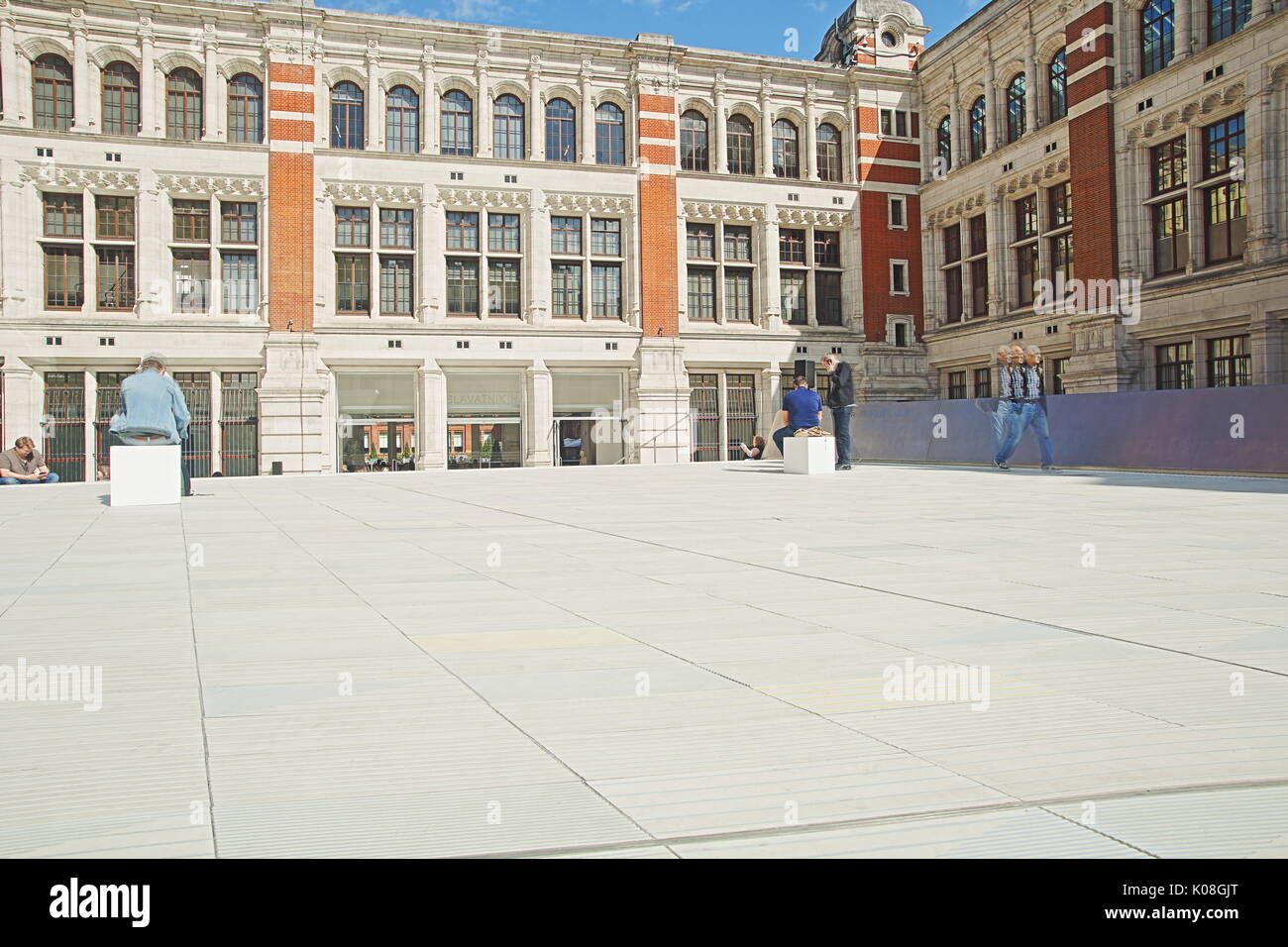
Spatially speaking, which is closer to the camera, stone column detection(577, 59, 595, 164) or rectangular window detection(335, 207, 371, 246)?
rectangular window detection(335, 207, 371, 246)

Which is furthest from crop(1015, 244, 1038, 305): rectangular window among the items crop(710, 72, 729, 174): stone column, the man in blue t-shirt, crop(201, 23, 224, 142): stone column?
crop(201, 23, 224, 142): stone column

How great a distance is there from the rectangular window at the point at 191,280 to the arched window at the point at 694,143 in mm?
17119

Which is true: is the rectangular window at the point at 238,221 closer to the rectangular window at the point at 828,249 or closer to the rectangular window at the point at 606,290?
the rectangular window at the point at 606,290

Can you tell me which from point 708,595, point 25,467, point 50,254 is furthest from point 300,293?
point 708,595

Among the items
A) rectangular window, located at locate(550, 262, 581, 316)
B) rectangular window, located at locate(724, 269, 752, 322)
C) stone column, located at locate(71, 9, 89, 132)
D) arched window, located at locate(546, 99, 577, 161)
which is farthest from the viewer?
rectangular window, located at locate(724, 269, 752, 322)

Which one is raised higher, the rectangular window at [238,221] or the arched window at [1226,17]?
the arched window at [1226,17]

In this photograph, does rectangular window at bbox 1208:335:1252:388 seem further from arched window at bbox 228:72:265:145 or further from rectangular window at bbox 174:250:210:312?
rectangular window at bbox 174:250:210:312

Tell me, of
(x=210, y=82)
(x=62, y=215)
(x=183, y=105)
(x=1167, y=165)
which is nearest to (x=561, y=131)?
(x=210, y=82)

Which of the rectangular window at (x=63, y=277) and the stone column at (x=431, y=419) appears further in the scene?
the stone column at (x=431, y=419)

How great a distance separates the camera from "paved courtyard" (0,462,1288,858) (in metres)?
2.36

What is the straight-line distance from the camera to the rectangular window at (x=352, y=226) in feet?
117

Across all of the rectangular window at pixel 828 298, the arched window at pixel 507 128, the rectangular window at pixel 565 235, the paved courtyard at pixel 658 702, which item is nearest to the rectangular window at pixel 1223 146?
the rectangular window at pixel 828 298

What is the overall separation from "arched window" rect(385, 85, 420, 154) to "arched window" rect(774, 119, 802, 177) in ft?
44.3
